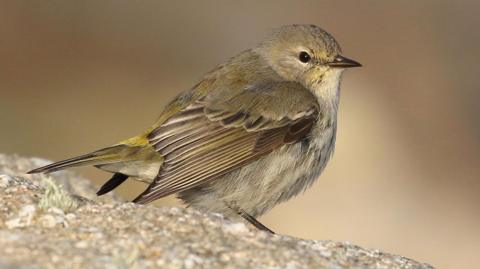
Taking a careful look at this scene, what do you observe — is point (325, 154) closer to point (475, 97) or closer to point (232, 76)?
point (232, 76)

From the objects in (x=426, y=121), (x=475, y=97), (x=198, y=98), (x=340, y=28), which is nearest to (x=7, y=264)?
(x=198, y=98)

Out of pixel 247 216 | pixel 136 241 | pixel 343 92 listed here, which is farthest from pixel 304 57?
pixel 343 92

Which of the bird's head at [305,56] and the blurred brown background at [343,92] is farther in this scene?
the blurred brown background at [343,92]

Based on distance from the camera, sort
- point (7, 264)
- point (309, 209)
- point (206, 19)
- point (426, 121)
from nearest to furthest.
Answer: point (7, 264) < point (309, 209) < point (426, 121) < point (206, 19)

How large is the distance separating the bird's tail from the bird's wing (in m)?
0.23

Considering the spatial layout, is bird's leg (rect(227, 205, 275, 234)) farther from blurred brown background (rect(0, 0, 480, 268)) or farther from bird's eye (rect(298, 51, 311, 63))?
blurred brown background (rect(0, 0, 480, 268))

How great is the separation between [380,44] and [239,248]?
50.3 feet

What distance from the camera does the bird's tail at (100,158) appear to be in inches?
280

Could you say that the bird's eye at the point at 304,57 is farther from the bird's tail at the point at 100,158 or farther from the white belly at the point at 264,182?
the bird's tail at the point at 100,158

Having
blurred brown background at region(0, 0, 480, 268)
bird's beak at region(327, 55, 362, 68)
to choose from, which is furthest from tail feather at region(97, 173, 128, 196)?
blurred brown background at region(0, 0, 480, 268)

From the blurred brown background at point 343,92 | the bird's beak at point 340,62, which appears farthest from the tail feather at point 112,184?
the blurred brown background at point 343,92

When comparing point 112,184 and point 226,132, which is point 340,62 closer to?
point 226,132

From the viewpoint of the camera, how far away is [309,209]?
1434 cm

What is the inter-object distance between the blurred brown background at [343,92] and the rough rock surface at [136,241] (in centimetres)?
747
